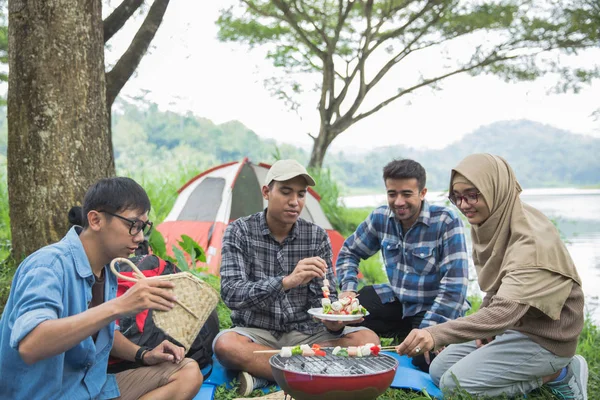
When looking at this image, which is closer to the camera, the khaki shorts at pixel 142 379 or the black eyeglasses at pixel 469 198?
the khaki shorts at pixel 142 379

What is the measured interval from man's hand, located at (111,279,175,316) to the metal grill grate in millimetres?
634

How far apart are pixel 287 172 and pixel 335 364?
1174mm

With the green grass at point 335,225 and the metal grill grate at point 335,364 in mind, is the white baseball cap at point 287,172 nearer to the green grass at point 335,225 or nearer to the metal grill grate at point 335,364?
the metal grill grate at point 335,364

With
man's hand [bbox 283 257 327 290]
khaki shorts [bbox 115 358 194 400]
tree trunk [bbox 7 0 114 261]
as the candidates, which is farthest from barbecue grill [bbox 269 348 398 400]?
tree trunk [bbox 7 0 114 261]

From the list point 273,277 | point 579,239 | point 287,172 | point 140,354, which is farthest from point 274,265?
point 579,239

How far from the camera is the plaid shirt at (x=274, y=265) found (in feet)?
11.4

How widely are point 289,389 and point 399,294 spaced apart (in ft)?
5.93

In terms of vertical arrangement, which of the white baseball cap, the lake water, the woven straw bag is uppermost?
the white baseball cap

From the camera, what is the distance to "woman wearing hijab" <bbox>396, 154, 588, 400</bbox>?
2.75 meters

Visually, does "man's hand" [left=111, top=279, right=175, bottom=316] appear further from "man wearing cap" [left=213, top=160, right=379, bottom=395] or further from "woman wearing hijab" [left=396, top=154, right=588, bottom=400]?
"man wearing cap" [left=213, top=160, right=379, bottom=395]

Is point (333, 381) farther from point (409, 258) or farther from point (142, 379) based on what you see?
point (409, 258)

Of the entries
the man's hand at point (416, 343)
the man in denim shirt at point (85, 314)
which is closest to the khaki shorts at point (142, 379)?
the man in denim shirt at point (85, 314)

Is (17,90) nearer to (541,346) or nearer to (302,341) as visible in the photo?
(302,341)

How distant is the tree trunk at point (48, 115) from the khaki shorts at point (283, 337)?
167 centimetres
